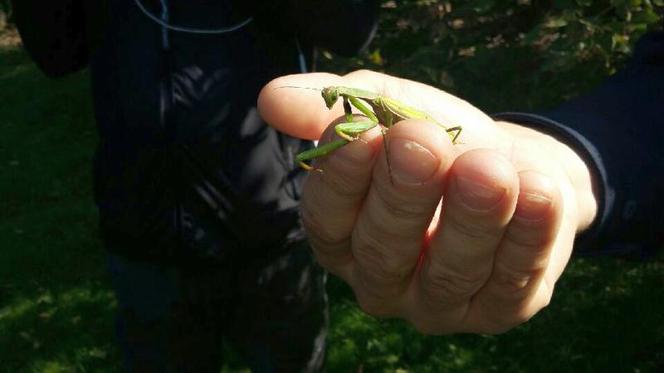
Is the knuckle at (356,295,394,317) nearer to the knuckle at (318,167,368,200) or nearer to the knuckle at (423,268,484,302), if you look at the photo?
the knuckle at (423,268,484,302)

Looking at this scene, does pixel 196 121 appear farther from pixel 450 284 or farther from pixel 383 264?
pixel 450 284

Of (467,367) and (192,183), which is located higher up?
(192,183)

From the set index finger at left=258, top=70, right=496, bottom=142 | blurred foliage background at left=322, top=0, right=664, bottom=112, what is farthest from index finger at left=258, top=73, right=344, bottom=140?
blurred foliage background at left=322, top=0, right=664, bottom=112

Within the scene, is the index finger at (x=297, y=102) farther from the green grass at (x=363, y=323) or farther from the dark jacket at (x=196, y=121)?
the green grass at (x=363, y=323)

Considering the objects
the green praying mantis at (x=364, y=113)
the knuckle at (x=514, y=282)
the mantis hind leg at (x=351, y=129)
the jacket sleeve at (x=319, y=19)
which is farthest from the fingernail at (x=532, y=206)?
the jacket sleeve at (x=319, y=19)

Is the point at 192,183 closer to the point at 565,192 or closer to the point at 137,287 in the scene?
the point at 137,287

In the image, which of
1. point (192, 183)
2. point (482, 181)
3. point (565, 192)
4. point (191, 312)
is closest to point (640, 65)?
point (565, 192)
